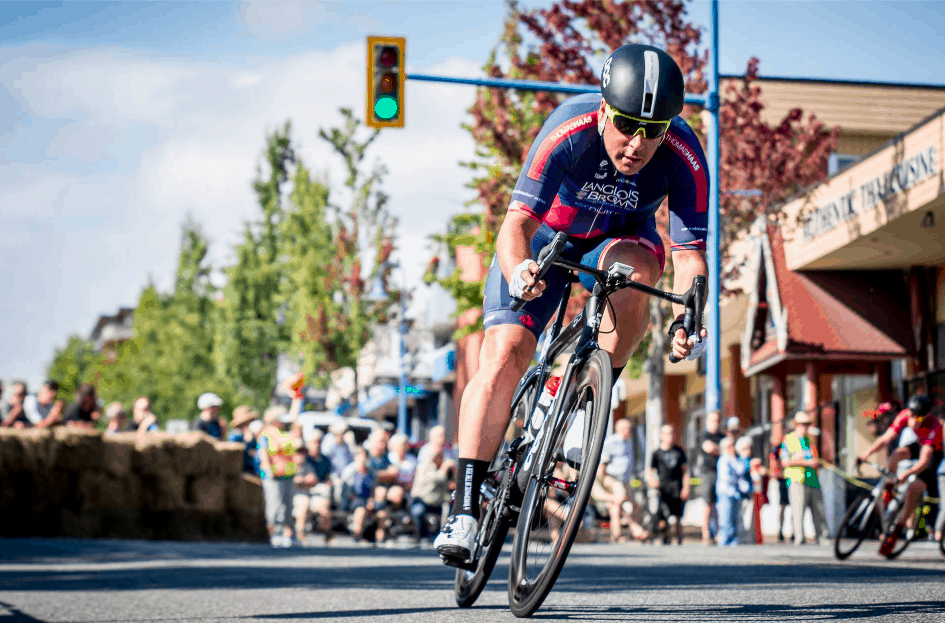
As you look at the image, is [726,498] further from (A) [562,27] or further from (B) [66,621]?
(B) [66,621]

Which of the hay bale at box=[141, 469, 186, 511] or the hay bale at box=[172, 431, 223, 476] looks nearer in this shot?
the hay bale at box=[141, 469, 186, 511]

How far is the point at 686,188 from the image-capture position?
517 cm

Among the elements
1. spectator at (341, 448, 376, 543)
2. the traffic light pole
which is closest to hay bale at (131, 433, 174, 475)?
spectator at (341, 448, 376, 543)

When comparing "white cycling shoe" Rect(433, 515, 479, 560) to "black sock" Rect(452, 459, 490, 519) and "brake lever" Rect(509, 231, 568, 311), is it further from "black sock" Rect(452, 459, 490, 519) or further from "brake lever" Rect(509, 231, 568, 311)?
"brake lever" Rect(509, 231, 568, 311)

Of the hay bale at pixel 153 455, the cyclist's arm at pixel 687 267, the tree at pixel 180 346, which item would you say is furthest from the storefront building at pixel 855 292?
the tree at pixel 180 346

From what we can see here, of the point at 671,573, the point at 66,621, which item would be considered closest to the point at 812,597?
the point at 671,573

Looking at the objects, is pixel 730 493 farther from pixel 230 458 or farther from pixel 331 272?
pixel 331 272

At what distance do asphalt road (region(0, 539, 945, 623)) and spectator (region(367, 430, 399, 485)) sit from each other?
6915mm

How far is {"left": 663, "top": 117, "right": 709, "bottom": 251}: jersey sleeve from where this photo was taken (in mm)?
→ 5109

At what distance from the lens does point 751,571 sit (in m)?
8.38

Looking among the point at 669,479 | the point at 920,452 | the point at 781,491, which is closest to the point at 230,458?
the point at 669,479

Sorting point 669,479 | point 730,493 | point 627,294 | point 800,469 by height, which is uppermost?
point 627,294

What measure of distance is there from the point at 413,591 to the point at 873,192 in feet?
52.0

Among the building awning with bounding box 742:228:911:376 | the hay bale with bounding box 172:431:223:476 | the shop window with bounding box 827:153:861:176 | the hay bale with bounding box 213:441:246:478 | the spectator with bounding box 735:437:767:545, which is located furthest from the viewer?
the shop window with bounding box 827:153:861:176
